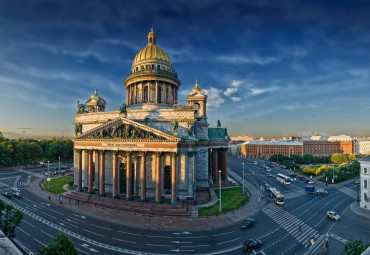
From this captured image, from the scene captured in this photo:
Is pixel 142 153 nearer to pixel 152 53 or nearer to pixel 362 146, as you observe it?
pixel 152 53

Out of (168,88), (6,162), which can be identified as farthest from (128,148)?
(6,162)

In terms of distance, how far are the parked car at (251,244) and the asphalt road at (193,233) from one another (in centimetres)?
56

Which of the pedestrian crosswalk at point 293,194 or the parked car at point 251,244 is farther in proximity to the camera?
the pedestrian crosswalk at point 293,194

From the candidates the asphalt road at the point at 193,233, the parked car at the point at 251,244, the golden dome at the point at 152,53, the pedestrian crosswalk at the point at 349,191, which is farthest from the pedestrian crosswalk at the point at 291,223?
the golden dome at the point at 152,53

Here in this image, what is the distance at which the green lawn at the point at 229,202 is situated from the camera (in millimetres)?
39922

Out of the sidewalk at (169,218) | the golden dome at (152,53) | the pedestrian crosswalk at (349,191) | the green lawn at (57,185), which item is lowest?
the pedestrian crosswalk at (349,191)

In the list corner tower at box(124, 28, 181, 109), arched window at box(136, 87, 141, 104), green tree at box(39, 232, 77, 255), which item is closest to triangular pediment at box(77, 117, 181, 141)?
corner tower at box(124, 28, 181, 109)

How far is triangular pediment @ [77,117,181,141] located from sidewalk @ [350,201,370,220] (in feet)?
120

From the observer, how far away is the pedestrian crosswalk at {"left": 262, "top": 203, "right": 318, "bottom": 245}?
31.2 m

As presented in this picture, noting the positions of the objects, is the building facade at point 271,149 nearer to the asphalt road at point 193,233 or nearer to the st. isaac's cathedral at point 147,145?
the st. isaac's cathedral at point 147,145

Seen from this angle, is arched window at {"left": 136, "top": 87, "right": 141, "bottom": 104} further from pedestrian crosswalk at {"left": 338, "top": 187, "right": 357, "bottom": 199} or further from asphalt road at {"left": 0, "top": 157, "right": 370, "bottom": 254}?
pedestrian crosswalk at {"left": 338, "top": 187, "right": 357, "bottom": 199}

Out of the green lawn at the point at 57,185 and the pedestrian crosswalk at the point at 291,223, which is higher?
the green lawn at the point at 57,185

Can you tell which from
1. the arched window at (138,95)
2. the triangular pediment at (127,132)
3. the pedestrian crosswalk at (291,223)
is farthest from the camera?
the arched window at (138,95)

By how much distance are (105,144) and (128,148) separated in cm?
624
